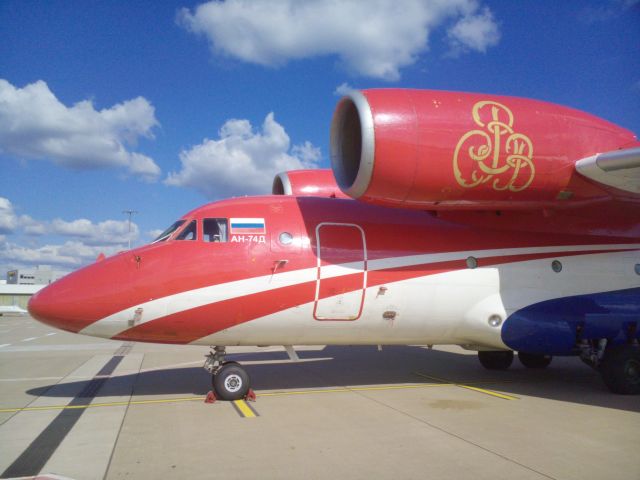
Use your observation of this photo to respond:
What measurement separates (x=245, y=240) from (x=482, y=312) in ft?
14.6

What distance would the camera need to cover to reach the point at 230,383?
26.7 ft

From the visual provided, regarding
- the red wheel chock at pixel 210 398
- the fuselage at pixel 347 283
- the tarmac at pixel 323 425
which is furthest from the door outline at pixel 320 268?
the red wheel chock at pixel 210 398

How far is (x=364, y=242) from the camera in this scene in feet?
28.1

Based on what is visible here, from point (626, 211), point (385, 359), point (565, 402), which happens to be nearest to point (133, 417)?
point (565, 402)

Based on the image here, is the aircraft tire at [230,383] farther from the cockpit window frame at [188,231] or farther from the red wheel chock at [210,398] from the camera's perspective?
the cockpit window frame at [188,231]

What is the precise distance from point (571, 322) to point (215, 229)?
6667mm

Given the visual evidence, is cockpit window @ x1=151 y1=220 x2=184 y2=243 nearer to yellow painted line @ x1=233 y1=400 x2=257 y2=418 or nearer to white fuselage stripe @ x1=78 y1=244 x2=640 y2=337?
white fuselage stripe @ x1=78 y1=244 x2=640 y2=337

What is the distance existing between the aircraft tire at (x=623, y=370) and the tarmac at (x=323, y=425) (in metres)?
0.25

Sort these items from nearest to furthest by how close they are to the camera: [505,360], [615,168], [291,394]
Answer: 1. [615,168]
2. [291,394]
3. [505,360]

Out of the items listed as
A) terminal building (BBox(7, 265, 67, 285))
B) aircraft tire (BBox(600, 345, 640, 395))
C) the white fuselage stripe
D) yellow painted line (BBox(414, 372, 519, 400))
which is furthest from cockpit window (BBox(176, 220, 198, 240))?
terminal building (BBox(7, 265, 67, 285))

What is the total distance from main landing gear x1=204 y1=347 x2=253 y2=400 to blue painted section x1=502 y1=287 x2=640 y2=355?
470 centimetres

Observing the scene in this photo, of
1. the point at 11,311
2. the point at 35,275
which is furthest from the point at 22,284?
the point at 11,311

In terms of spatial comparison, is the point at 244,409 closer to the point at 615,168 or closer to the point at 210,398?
the point at 210,398

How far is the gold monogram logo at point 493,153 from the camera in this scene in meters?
7.42
